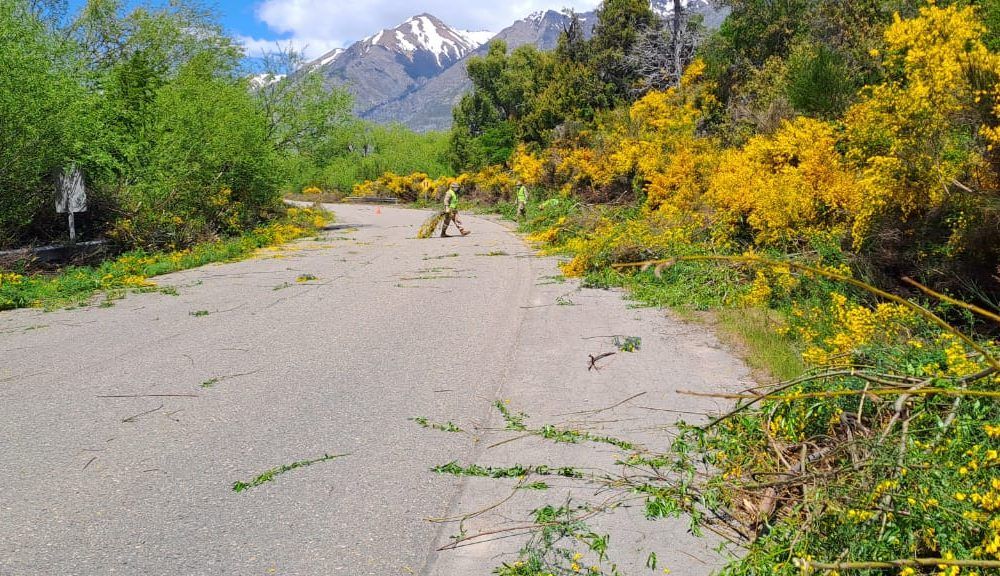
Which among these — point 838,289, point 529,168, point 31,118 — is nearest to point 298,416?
point 838,289

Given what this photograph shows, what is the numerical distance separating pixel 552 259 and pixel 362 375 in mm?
10012

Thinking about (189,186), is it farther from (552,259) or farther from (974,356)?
(974,356)

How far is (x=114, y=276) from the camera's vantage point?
41.3ft

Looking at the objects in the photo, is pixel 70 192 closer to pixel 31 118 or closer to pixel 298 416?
pixel 31 118

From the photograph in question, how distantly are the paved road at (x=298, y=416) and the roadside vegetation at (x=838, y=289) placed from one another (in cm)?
46

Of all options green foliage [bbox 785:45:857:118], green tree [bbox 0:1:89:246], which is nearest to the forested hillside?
green tree [bbox 0:1:89:246]

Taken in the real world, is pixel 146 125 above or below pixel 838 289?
above

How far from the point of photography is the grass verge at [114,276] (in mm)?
10664

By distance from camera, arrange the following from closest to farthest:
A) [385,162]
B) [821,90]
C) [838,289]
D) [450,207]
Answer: [838,289] < [821,90] < [450,207] < [385,162]

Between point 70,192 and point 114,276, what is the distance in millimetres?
2549

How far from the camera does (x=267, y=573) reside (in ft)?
10.8

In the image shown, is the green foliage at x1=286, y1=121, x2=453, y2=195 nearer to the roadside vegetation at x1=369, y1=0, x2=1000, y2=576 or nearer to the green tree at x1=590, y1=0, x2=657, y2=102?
the green tree at x1=590, y1=0, x2=657, y2=102

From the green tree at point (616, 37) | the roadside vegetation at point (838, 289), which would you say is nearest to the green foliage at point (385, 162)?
the green tree at point (616, 37)

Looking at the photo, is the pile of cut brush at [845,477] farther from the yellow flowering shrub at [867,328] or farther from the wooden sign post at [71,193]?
the wooden sign post at [71,193]
